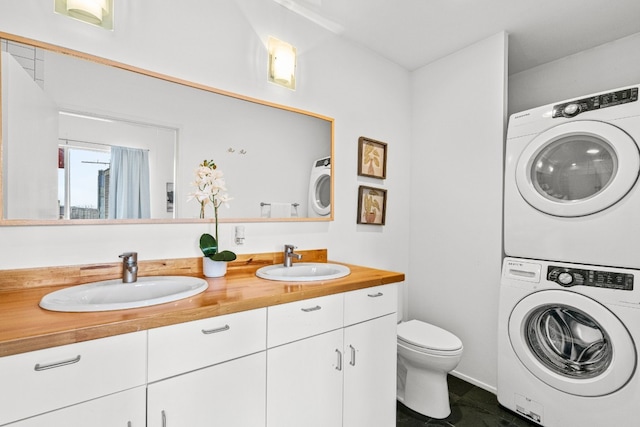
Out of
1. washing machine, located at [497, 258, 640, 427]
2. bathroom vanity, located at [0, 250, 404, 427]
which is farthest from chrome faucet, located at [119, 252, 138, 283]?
A: washing machine, located at [497, 258, 640, 427]

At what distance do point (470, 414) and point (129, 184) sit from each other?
2.39 m

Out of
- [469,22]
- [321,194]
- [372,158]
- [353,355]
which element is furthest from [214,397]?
[469,22]

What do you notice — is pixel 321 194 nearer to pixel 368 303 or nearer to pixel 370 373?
pixel 368 303

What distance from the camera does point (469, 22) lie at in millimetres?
2137

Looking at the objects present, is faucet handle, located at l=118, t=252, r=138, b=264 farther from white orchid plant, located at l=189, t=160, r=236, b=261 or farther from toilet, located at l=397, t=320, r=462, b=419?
toilet, located at l=397, t=320, r=462, b=419

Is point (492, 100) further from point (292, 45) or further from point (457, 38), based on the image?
point (292, 45)

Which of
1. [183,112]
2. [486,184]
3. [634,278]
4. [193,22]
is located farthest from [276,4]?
[634,278]

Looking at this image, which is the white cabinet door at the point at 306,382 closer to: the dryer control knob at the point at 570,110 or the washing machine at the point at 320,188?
the washing machine at the point at 320,188

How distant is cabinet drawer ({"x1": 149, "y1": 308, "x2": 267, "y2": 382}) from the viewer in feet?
3.15

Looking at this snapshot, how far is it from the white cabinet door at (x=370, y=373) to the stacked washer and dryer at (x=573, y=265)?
89 cm

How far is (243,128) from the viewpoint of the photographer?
1801 mm

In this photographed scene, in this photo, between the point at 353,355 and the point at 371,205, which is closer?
the point at 353,355

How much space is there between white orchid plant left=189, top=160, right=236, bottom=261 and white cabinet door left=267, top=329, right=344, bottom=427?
21.8 inches

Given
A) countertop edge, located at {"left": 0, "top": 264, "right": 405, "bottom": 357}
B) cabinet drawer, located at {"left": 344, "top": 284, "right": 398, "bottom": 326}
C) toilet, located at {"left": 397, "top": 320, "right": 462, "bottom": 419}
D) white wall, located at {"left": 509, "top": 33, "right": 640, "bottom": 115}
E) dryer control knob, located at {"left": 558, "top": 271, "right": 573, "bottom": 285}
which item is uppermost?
white wall, located at {"left": 509, "top": 33, "right": 640, "bottom": 115}
